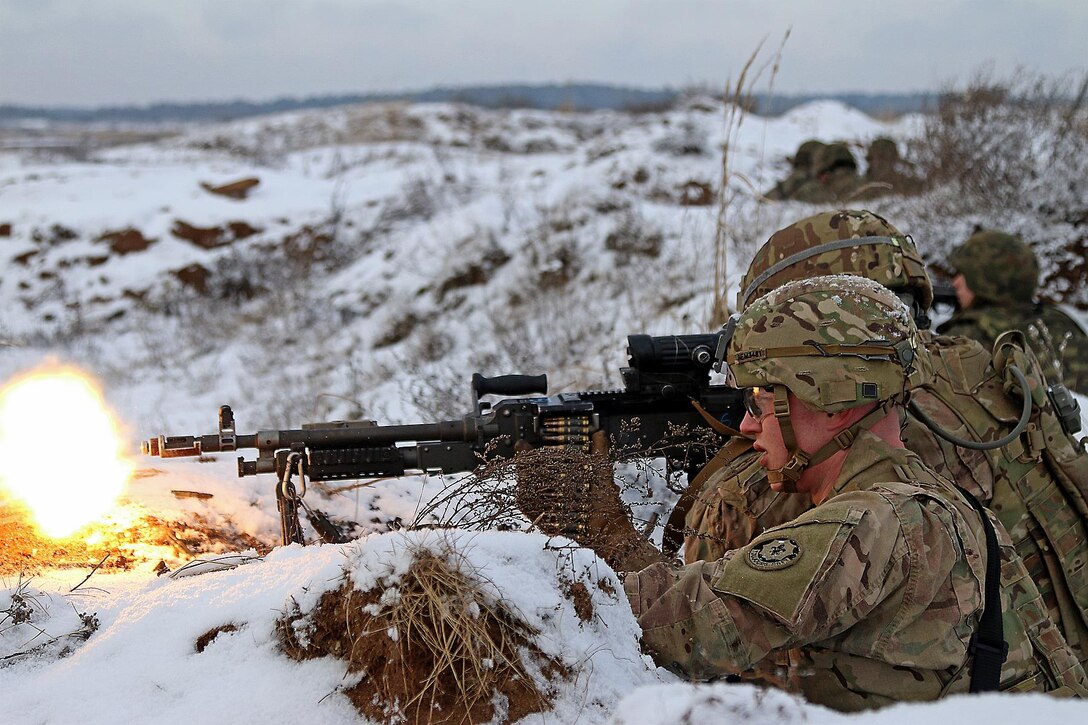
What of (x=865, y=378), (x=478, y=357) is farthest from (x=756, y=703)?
(x=478, y=357)

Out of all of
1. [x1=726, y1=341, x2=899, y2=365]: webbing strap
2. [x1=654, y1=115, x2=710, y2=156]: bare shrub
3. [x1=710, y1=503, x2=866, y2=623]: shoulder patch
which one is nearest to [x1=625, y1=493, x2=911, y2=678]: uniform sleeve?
[x1=710, y1=503, x2=866, y2=623]: shoulder patch

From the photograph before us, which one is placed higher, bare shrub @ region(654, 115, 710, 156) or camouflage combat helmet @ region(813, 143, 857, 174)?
bare shrub @ region(654, 115, 710, 156)

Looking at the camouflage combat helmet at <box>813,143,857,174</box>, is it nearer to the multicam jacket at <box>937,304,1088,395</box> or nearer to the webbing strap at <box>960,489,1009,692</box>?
the multicam jacket at <box>937,304,1088,395</box>

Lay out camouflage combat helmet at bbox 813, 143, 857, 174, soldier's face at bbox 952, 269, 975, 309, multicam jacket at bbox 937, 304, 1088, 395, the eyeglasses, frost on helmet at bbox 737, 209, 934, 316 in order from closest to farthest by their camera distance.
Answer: the eyeglasses
frost on helmet at bbox 737, 209, 934, 316
multicam jacket at bbox 937, 304, 1088, 395
soldier's face at bbox 952, 269, 975, 309
camouflage combat helmet at bbox 813, 143, 857, 174

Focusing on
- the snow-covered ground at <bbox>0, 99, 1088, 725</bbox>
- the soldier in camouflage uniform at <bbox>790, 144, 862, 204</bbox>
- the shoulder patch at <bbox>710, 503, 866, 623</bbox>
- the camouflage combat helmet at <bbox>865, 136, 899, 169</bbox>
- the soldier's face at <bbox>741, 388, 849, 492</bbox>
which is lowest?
the snow-covered ground at <bbox>0, 99, 1088, 725</bbox>

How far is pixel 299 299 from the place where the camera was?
1127cm

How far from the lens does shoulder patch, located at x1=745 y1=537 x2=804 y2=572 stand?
5.64 feet

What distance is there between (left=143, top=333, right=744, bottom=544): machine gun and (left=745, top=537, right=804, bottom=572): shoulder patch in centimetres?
106

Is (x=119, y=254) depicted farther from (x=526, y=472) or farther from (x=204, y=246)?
(x=526, y=472)

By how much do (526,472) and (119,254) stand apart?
1263cm

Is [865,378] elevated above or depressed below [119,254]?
above

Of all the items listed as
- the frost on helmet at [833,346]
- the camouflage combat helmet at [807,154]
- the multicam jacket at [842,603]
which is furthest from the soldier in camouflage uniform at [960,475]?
the camouflage combat helmet at [807,154]

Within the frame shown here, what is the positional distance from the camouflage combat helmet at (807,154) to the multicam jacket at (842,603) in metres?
11.2

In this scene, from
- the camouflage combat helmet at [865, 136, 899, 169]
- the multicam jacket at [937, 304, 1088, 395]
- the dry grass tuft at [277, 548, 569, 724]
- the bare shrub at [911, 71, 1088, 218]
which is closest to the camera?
the dry grass tuft at [277, 548, 569, 724]
